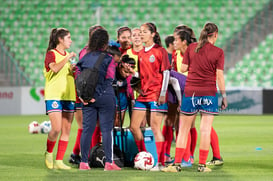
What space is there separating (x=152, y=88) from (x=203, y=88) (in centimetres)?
96

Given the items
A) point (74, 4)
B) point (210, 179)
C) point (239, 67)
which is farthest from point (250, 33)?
point (210, 179)

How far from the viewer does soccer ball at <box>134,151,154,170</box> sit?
23.8 ft

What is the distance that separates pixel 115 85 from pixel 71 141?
432 centimetres

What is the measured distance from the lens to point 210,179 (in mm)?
6348

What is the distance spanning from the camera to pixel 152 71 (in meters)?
7.69

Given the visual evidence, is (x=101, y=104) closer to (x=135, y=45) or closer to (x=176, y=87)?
(x=176, y=87)

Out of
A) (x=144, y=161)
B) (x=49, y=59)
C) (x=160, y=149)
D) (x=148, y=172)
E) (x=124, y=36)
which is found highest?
(x=124, y=36)

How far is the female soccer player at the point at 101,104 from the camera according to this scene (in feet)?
23.1

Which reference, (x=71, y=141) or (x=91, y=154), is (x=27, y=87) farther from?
(x=91, y=154)

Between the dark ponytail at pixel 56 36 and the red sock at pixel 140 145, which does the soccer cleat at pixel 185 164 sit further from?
the dark ponytail at pixel 56 36

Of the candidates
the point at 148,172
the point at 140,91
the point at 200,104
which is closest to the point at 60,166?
the point at 148,172

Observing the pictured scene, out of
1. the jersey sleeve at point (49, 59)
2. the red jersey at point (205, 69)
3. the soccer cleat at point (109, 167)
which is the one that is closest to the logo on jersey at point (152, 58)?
the red jersey at point (205, 69)

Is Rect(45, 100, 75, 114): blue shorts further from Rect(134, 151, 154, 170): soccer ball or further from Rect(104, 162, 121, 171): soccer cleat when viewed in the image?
Rect(134, 151, 154, 170): soccer ball

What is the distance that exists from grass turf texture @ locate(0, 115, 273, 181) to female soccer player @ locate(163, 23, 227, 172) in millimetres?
345
